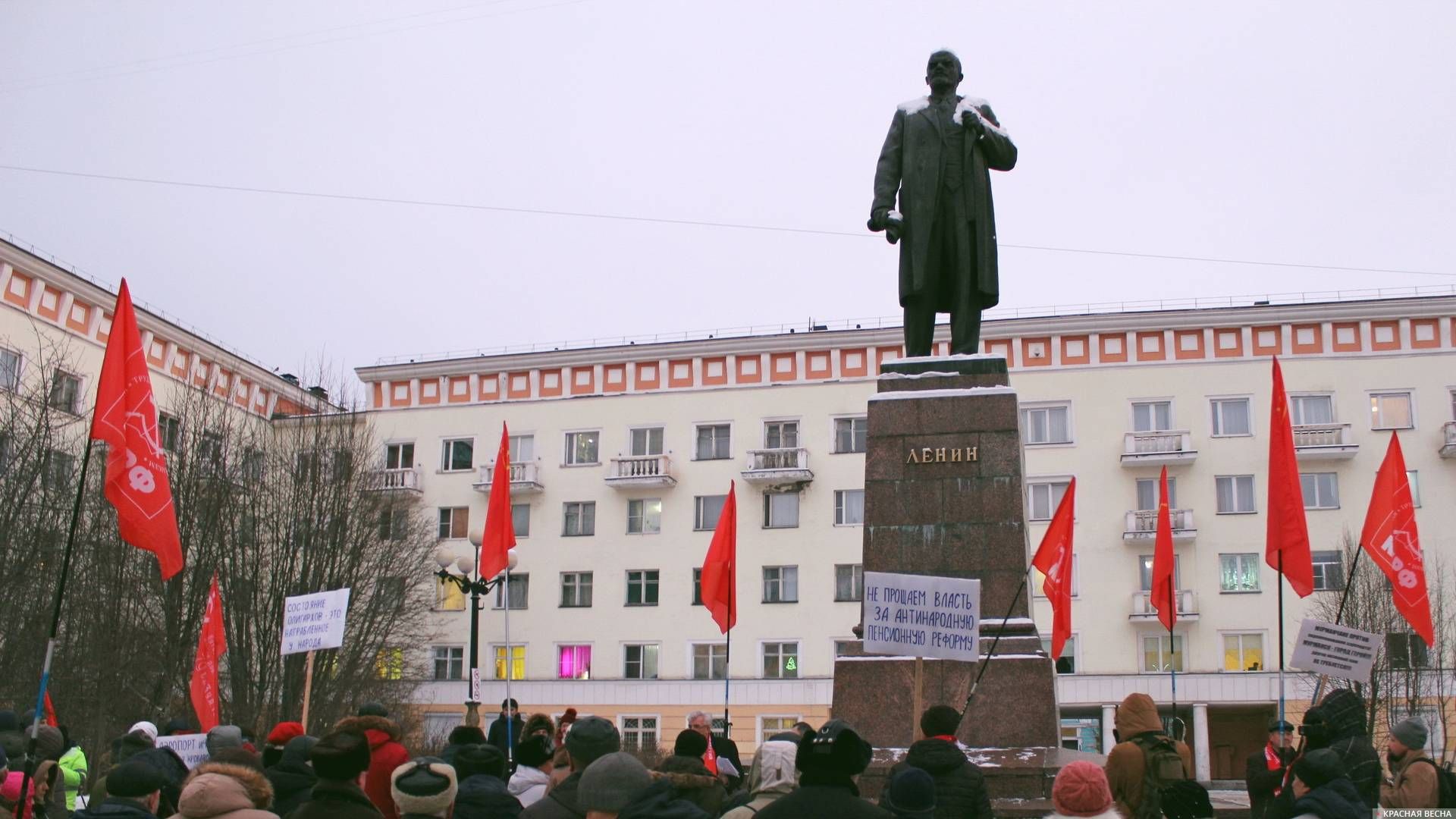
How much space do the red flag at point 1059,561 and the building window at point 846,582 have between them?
89.3 ft

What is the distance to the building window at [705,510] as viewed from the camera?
45.3m

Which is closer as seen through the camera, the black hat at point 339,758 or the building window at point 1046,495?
the black hat at point 339,758

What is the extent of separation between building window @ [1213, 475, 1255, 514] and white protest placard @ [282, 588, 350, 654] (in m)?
34.4

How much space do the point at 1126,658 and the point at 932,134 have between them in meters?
31.2

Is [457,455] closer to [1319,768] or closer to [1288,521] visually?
[1288,521]

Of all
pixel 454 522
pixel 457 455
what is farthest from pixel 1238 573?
pixel 457 455

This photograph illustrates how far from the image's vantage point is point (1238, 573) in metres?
41.3

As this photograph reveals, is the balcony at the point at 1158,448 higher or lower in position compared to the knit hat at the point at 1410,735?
higher

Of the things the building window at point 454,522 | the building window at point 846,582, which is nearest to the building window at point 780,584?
the building window at point 846,582

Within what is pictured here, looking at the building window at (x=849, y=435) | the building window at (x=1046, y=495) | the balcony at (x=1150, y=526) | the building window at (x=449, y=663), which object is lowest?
the building window at (x=449, y=663)

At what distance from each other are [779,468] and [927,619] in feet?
115

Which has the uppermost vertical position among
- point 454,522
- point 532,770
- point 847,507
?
point 847,507

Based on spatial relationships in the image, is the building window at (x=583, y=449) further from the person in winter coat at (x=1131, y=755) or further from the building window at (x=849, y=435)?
the person in winter coat at (x=1131, y=755)

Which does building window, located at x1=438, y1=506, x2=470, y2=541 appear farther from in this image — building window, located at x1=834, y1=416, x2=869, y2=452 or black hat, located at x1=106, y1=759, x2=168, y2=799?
black hat, located at x1=106, y1=759, x2=168, y2=799
